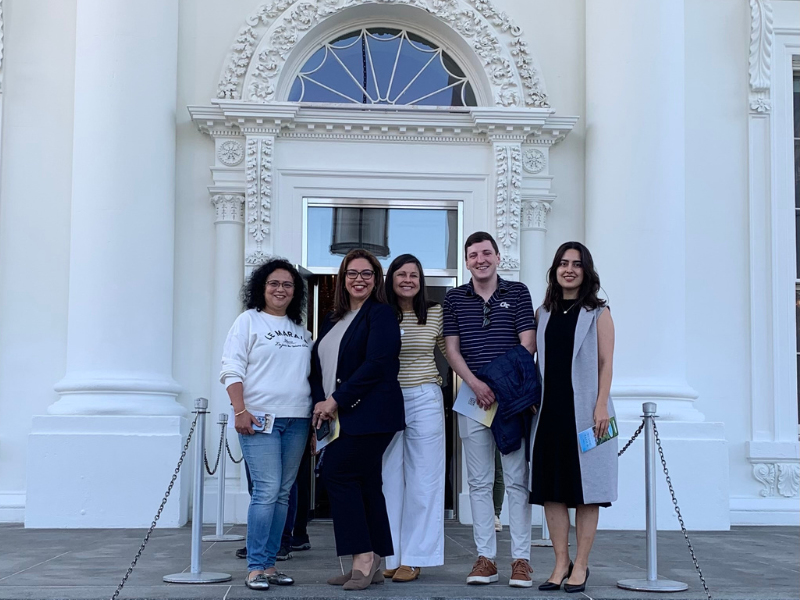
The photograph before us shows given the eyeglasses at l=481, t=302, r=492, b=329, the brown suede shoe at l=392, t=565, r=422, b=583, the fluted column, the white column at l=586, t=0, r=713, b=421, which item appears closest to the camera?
the brown suede shoe at l=392, t=565, r=422, b=583

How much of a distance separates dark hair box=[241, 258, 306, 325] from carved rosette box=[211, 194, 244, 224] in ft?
11.4

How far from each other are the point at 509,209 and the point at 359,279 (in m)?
3.94

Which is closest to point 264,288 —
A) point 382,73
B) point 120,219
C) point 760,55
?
point 120,219

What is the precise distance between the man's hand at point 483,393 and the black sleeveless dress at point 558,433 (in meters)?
0.28

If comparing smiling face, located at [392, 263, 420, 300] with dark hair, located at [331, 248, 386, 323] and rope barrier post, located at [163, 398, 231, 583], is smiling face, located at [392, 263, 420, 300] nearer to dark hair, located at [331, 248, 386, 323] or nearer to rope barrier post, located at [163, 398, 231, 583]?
dark hair, located at [331, 248, 386, 323]

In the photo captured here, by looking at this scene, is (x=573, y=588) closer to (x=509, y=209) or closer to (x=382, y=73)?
(x=509, y=209)

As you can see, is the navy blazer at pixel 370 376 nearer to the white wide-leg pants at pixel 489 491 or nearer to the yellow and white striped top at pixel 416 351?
the yellow and white striped top at pixel 416 351

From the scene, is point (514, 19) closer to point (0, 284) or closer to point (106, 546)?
point (0, 284)

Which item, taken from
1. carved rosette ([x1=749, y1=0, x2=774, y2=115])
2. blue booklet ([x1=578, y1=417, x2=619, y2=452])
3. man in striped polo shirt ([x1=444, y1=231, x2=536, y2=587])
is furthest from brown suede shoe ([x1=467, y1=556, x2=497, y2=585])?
carved rosette ([x1=749, y1=0, x2=774, y2=115])

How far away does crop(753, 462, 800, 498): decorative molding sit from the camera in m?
9.02

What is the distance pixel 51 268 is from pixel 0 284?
1.52ft

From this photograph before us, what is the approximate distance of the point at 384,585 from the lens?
17.1 feet

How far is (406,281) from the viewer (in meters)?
5.50

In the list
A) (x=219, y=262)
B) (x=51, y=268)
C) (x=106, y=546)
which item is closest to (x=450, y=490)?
(x=219, y=262)
